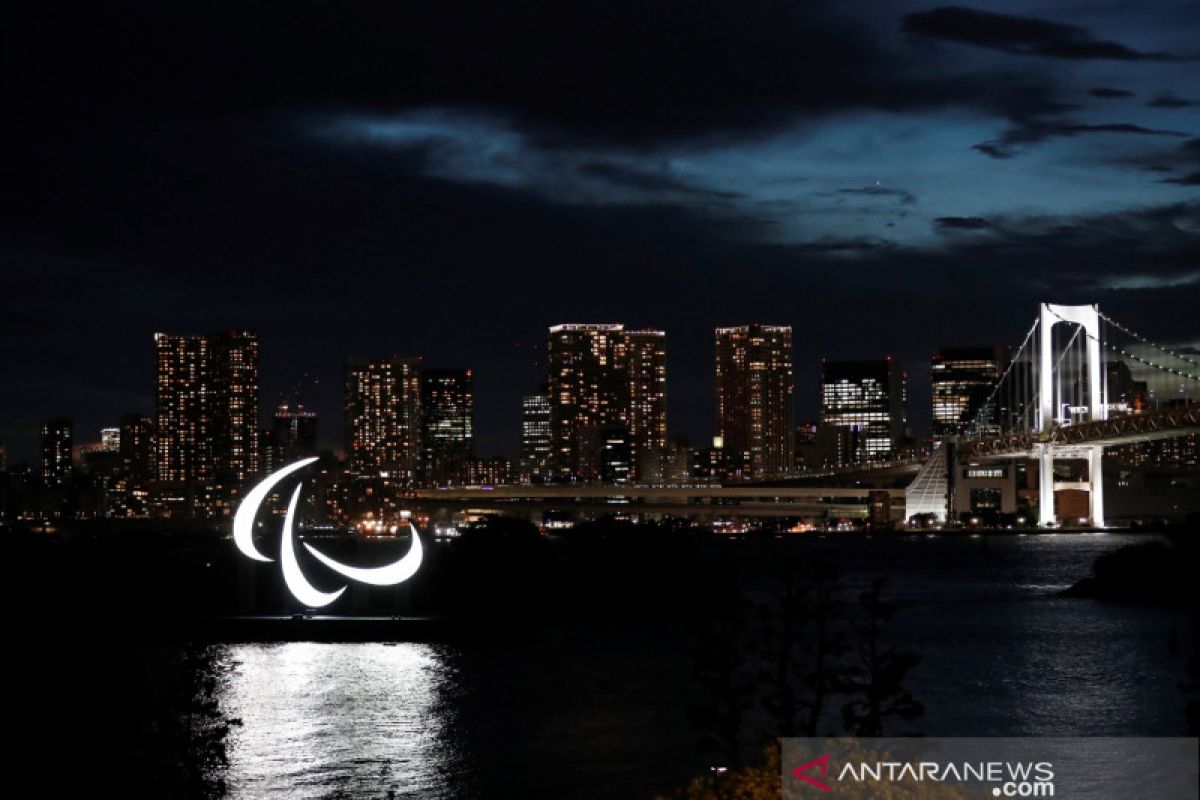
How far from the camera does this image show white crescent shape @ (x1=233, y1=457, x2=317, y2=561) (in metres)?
37.7

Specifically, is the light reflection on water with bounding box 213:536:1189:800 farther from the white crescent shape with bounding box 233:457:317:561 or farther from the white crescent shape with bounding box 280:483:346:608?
the white crescent shape with bounding box 233:457:317:561

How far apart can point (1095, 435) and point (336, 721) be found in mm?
74762

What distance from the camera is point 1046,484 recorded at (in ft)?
357

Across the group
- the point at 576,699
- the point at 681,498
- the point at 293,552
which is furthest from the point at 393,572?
the point at 681,498

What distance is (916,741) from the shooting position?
1459 cm

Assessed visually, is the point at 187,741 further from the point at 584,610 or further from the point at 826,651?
the point at 584,610

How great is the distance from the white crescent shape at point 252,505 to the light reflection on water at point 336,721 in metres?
2.85

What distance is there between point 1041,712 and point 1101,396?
79.2 m

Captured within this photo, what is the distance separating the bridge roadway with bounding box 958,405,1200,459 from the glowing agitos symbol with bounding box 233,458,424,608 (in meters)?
53.6

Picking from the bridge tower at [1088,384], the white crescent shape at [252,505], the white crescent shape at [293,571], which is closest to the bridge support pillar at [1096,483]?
the bridge tower at [1088,384]

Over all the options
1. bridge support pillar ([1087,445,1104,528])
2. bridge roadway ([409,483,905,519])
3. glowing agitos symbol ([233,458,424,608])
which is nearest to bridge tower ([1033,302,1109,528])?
bridge support pillar ([1087,445,1104,528])

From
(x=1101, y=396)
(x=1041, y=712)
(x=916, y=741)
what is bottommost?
(x=1041, y=712)

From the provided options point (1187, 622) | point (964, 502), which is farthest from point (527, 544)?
point (964, 502)

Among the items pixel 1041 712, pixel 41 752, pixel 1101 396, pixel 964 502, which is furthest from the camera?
pixel 964 502
